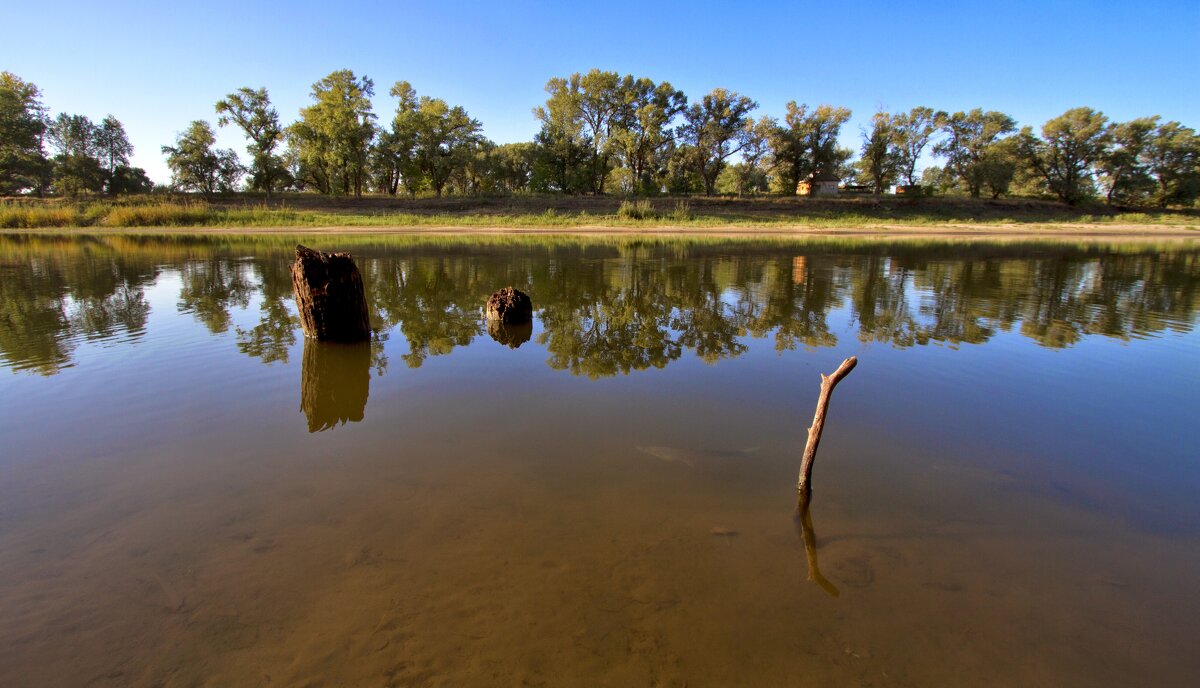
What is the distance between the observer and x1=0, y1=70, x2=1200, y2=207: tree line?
53.3 metres

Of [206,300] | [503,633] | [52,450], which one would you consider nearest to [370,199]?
[206,300]

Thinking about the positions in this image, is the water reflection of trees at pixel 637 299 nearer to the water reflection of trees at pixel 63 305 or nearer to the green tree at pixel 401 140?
the water reflection of trees at pixel 63 305

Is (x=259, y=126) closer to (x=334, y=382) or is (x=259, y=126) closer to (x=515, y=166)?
(x=515, y=166)

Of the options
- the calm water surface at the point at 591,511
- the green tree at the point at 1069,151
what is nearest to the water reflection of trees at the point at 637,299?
the calm water surface at the point at 591,511

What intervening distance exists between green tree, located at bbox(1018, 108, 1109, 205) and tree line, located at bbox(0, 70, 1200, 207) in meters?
0.14

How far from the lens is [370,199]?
52.4m

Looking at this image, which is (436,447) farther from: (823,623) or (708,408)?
(823,623)

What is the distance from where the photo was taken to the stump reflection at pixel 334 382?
6.33m

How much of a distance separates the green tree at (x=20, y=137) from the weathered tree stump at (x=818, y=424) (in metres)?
75.8

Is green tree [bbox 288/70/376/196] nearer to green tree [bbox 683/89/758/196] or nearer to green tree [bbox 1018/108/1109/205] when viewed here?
green tree [bbox 683/89/758/196]

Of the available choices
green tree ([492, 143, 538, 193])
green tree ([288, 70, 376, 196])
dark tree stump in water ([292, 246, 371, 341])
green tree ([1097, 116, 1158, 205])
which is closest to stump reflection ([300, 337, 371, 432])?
dark tree stump in water ([292, 246, 371, 341])

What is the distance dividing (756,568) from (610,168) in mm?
66953

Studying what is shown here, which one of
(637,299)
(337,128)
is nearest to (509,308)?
(637,299)

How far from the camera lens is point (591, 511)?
14.0 ft
